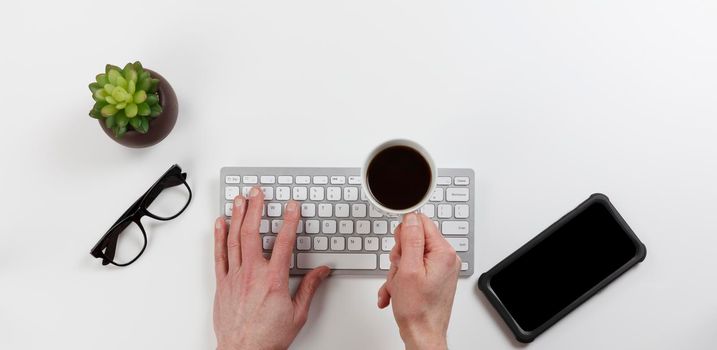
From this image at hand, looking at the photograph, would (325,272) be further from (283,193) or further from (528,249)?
(528,249)

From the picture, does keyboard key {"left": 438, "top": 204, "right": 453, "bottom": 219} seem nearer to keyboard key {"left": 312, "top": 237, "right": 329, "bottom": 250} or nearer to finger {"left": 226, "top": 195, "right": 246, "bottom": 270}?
keyboard key {"left": 312, "top": 237, "right": 329, "bottom": 250}

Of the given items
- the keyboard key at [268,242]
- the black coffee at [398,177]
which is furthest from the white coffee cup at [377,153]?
the keyboard key at [268,242]

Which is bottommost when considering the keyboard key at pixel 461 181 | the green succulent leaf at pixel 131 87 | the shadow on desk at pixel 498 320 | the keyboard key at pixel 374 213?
the shadow on desk at pixel 498 320

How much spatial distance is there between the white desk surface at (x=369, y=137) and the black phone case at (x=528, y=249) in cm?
2

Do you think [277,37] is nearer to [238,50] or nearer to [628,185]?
Result: [238,50]

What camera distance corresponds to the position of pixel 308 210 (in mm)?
819

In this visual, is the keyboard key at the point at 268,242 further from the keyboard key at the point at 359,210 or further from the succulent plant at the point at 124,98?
the succulent plant at the point at 124,98

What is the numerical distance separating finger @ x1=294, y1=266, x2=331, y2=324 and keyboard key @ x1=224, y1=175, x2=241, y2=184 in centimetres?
19

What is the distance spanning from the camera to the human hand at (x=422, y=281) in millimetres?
680

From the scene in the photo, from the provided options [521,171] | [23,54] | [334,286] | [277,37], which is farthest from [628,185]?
[23,54]

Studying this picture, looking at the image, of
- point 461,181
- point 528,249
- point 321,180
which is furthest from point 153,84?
point 528,249

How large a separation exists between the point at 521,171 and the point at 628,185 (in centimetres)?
18

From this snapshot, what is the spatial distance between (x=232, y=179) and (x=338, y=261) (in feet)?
0.72

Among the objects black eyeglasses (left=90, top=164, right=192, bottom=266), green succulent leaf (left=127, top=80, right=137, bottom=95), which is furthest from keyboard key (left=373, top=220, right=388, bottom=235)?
green succulent leaf (left=127, top=80, right=137, bottom=95)
